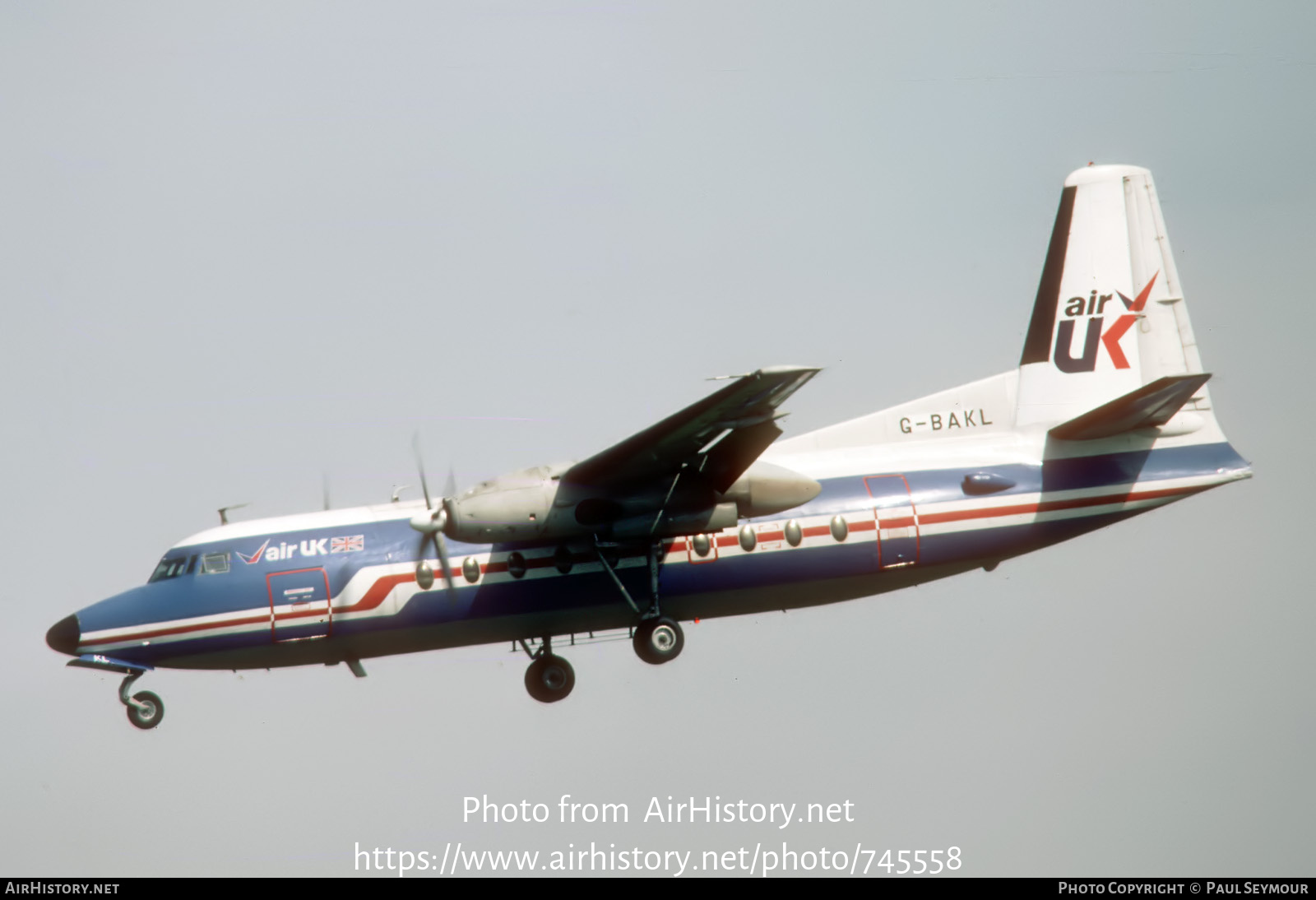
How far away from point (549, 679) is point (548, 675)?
55 mm

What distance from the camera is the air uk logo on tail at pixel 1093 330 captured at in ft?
78.7

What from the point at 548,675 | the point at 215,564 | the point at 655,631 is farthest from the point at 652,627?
the point at 215,564

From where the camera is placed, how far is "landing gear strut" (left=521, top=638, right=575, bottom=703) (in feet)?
73.4

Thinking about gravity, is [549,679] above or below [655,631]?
below

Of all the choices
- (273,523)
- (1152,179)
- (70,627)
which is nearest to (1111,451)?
(1152,179)

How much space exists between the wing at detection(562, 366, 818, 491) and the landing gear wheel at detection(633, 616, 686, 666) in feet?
6.97

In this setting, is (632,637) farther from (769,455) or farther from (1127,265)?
(1127,265)

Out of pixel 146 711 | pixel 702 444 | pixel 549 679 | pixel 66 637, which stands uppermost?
pixel 702 444

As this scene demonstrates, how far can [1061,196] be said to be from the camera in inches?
975

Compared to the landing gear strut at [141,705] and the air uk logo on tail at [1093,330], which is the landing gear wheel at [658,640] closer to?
the landing gear strut at [141,705]

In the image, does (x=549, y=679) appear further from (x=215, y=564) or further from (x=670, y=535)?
(x=215, y=564)

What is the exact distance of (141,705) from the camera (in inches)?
827

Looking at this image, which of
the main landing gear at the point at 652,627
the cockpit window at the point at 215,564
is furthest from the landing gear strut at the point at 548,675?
the cockpit window at the point at 215,564

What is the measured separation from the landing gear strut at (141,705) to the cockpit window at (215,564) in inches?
71.5
